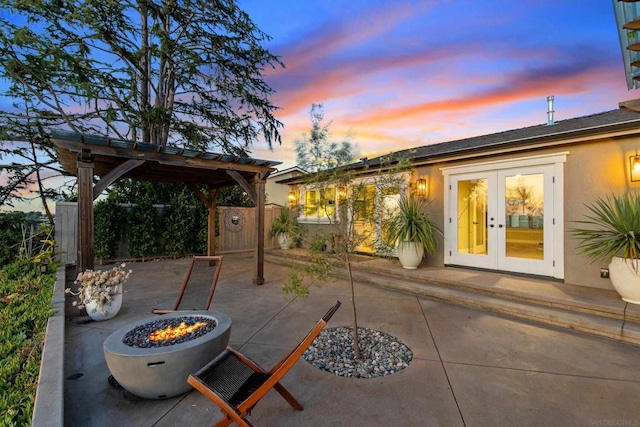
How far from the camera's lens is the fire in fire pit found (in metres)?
2.40

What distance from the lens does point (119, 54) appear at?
998 centimetres

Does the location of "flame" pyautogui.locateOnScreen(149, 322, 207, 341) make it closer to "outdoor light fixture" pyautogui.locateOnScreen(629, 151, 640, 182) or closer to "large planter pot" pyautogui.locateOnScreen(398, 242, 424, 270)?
"large planter pot" pyautogui.locateOnScreen(398, 242, 424, 270)

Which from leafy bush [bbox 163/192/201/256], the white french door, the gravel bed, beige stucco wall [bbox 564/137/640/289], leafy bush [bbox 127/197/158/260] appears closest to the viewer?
the gravel bed

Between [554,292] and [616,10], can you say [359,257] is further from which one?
[616,10]

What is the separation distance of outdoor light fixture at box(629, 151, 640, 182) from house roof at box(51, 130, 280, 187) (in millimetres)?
6124

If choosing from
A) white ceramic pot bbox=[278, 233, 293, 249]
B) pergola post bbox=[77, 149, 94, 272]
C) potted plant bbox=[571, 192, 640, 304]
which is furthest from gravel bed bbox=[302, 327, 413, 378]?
white ceramic pot bbox=[278, 233, 293, 249]

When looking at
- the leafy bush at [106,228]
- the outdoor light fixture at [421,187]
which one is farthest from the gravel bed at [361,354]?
the leafy bush at [106,228]

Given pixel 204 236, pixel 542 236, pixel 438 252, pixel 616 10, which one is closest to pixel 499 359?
pixel 616 10

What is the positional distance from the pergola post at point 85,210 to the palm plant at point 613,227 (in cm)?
727

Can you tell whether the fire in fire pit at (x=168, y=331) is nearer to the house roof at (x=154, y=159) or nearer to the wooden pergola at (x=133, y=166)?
the wooden pergola at (x=133, y=166)

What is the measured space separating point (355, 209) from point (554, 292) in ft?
12.1

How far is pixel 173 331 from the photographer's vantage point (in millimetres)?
2627

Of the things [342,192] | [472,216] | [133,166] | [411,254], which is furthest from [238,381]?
[472,216]

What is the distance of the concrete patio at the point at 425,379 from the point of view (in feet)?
6.92
